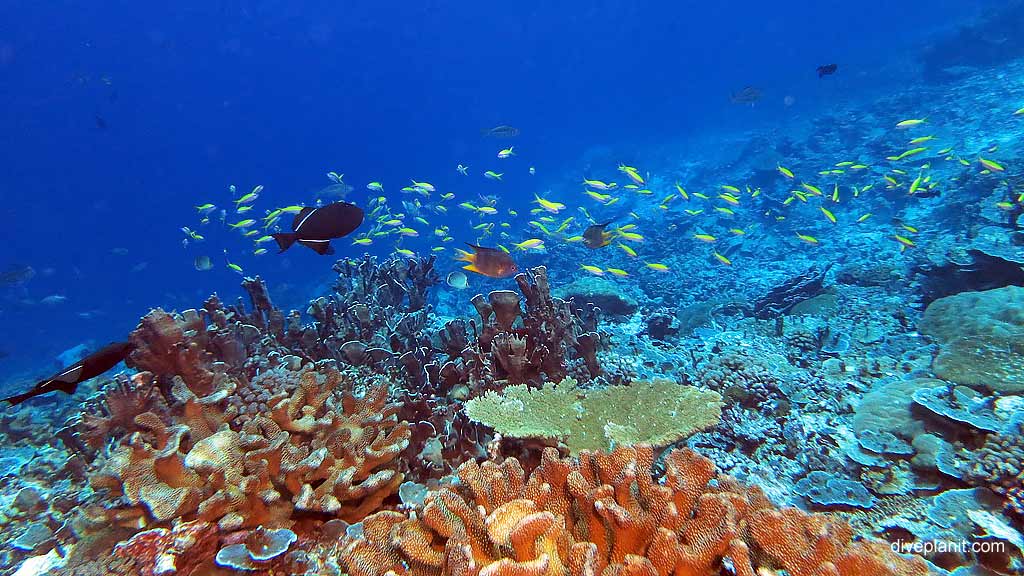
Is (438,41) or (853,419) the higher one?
(438,41)

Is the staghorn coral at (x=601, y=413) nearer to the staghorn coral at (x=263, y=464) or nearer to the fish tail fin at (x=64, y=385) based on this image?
the staghorn coral at (x=263, y=464)

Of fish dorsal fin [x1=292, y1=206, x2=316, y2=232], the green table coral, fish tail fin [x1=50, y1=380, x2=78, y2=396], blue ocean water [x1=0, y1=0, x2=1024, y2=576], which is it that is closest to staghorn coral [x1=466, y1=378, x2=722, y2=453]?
blue ocean water [x1=0, y1=0, x2=1024, y2=576]

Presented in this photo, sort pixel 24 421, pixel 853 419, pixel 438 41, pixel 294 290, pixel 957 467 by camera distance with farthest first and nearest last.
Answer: pixel 438 41 → pixel 294 290 → pixel 24 421 → pixel 853 419 → pixel 957 467

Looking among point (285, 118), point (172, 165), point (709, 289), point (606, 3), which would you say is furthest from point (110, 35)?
point (606, 3)

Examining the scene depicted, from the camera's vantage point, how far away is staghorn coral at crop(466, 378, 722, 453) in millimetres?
3391

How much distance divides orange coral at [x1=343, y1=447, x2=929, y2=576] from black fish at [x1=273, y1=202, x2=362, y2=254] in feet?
9.53

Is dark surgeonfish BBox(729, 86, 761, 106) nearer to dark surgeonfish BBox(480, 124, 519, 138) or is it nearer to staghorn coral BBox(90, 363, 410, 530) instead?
dark surgeonfish BBox(480, 124, 519, 138)

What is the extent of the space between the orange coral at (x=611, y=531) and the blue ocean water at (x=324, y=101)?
106 feet

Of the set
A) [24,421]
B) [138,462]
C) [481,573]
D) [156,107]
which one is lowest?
[481,573]

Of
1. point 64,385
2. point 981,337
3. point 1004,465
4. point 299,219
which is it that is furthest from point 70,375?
point 981,337

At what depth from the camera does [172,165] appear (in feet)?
276

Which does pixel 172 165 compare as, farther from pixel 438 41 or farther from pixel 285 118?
pixel 438 41

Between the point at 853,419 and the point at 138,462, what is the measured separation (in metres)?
5.92

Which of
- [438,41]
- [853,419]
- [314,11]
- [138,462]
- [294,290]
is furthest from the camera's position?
[438,41]
